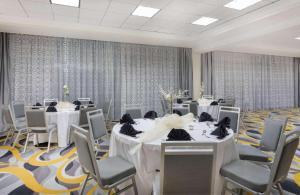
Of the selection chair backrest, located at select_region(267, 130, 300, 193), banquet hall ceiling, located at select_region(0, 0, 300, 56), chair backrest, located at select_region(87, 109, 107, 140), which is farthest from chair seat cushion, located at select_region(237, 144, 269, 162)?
banquet hall ceiling, located at select_region(0, 0, 300, 56)

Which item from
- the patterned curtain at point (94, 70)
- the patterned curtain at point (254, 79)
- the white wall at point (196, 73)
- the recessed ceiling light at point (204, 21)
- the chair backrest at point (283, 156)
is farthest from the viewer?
the patterned curtain at point (254, 79)

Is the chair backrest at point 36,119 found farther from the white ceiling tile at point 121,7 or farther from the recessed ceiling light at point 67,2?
the white ceiling tile at point 121,7

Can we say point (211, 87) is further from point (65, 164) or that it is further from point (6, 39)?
point (6, 39)

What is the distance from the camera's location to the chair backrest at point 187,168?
154 centimetres

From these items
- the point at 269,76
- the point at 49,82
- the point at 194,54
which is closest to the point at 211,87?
the point at 194,54

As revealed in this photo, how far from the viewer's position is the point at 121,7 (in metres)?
4.77

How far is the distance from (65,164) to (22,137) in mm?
2513

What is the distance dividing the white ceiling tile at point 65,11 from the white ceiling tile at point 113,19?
2.54 ft

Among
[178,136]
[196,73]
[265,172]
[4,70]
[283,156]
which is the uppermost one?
[196,73]

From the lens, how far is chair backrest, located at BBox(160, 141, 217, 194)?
1.54 metres

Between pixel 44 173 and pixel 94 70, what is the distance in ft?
15.7

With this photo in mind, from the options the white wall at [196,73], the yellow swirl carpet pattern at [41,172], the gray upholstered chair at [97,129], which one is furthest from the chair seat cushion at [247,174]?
the white wall at [196,73]

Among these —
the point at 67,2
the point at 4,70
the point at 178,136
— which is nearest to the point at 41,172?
the point at 178,136

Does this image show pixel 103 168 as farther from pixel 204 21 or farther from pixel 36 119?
pixel 204 21
